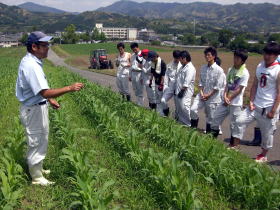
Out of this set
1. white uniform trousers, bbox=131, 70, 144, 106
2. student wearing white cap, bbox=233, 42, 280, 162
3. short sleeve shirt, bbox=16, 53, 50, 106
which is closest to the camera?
short sleeve shirt, bbox=16, 53, 50, 106

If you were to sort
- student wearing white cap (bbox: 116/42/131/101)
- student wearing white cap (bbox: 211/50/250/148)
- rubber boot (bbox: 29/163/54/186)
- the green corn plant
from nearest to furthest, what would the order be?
the green corn plant < rubber boot (bbox: 29/163/54/186) < student wearing white cap (bbox: 211/50/250/148) < student wearing white cap (bbox: 116/42/131/101)

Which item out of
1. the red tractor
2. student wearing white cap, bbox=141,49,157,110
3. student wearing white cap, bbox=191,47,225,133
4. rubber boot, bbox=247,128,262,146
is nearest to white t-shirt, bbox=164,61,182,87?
student wearing white cap, bbox=141,49,157,110

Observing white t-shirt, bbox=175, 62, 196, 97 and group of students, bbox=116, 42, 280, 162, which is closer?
group of students, bbox=116, 42, 280, 162

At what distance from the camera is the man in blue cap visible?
12.1 feet

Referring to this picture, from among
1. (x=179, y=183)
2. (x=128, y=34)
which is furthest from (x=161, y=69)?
(x=128, y=34)

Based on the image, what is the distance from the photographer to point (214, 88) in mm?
6602

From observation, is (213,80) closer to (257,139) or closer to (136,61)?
(257,139)

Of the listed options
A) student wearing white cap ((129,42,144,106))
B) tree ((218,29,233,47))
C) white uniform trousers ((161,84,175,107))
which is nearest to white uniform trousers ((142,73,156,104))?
student wearing white cap ((129,42,144,106))

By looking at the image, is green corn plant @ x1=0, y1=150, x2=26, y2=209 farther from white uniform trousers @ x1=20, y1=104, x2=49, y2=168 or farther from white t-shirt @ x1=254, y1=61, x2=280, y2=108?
white t-shirt @ x1=254, y1=61, x2=280, y2=108

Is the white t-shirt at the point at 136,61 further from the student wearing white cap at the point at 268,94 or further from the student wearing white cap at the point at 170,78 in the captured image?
the student wearing white cap at the point at 268,94

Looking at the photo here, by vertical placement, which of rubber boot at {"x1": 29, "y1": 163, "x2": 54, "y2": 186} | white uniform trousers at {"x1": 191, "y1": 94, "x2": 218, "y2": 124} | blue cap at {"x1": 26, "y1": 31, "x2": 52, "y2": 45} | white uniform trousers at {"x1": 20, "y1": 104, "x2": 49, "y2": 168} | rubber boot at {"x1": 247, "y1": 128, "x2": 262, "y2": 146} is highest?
blue cap at {"x1": 26, "y1": 31, "x2": 52, "y2": 45}

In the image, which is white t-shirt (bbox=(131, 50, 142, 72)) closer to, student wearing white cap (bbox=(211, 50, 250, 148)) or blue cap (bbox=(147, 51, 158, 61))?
blue cap (bbox=(147, 51, 158, 61))

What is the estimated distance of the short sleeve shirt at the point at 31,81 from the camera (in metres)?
3.67

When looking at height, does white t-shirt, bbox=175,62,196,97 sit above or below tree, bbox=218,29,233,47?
above
